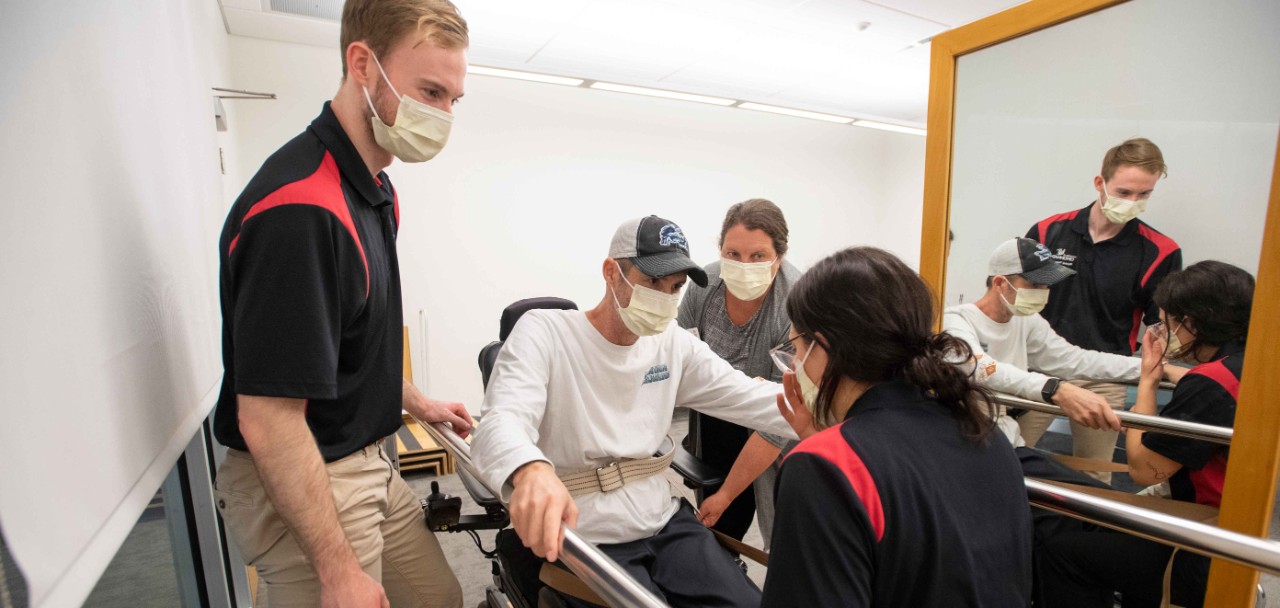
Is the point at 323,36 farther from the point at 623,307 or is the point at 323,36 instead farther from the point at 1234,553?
the point at 1234,553

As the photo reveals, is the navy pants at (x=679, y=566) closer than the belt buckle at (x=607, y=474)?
Yes

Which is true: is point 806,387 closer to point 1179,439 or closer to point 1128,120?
point 1179,439

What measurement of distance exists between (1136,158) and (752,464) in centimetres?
126

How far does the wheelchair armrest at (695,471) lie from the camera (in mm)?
1707

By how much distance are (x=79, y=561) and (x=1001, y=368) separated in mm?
2019

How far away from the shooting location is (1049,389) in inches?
64.4

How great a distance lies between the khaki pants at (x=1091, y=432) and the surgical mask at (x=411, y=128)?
1.76 meters

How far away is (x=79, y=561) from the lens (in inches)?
28.9

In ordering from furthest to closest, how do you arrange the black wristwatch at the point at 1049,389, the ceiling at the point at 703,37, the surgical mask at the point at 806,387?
the ceiling at the point at 703,37
the black wristwatch at the point at 1049,389
the surgical mask at the point at 806,387

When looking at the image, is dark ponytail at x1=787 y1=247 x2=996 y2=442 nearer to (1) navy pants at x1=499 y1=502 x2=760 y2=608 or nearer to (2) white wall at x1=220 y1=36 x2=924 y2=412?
(1) navy pants at x1=499 y1=502 x2=760 y2=608

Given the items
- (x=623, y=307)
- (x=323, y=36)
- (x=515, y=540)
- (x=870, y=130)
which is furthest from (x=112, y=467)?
(x=870, y=130)

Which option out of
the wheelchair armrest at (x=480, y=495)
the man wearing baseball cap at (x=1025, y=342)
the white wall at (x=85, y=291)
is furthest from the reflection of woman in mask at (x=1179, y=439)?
the white wall at (x=85, y=291)

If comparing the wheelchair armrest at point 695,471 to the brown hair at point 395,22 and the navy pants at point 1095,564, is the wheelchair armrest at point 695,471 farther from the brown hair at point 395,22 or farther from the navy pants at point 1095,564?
the brown hair at point 395,22

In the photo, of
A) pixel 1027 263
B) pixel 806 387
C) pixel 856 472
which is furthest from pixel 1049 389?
pixel 856 472
